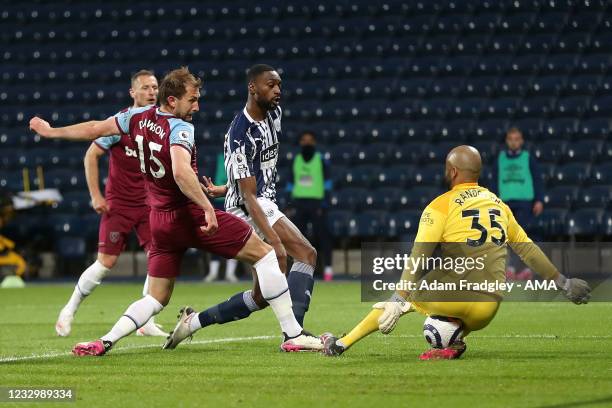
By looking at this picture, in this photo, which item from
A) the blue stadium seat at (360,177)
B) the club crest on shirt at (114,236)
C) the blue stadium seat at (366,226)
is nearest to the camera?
the club crest on shirt at (114,236)

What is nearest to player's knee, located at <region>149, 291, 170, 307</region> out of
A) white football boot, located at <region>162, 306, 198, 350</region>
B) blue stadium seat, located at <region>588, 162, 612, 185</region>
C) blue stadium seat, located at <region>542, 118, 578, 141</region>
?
white football boot, located at <region>162, 306, 198, 350</region>

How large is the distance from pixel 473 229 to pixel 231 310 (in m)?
2.01

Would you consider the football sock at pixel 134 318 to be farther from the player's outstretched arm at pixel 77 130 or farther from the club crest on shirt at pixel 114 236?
the club crest on shirt at pixel 114 236

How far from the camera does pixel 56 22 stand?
78.1 feet

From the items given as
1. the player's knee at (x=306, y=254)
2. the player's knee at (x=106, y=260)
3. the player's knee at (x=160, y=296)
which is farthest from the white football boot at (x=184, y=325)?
the player's knee at (x=106, y=260)

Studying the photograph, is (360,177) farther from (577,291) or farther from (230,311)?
(577,291)

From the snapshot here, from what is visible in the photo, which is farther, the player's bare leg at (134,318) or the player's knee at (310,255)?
the player's knee at (310,255)

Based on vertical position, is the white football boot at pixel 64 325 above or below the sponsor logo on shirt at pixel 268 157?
below

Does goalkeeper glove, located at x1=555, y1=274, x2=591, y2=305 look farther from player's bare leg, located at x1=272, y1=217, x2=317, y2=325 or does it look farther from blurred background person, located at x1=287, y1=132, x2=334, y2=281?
blurred background person, located at x1=287, y1=132, x2=334, y2=281

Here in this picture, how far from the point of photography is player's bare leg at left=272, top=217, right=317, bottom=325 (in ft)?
28.0

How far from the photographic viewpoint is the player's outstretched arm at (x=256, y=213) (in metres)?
8.21

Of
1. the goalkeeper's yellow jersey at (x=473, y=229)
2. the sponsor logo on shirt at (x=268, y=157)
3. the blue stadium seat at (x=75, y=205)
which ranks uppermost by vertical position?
the sponsor logo on shirt at (x=268, y=157)

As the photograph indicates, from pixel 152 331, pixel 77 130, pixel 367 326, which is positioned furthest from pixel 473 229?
pixel 152 331

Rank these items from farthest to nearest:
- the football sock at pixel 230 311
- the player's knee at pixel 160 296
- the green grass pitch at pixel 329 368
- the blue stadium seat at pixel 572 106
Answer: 1. the blue stadium seat at pixel 572 106
2. the football sock at pixel 230 311
3. the player's knee at pixel 160 296
4. the green grass pitch at pixel 329 368
